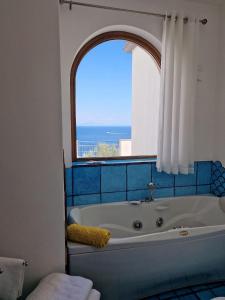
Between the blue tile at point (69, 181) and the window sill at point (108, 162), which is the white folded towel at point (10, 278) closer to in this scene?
the blue tile at point (69, 181)

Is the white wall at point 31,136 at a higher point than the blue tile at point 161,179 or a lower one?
higher

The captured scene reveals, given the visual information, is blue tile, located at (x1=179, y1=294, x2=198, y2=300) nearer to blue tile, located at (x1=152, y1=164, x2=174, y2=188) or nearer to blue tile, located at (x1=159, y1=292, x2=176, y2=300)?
blue tile, located at (x1=159, y1=292, x2=176, y2=300)

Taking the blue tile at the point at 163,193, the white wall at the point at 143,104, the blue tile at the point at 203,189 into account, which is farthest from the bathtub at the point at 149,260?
the white wall at the point at 143,104

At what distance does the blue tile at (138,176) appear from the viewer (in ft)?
8.17

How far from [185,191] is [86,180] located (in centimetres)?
112

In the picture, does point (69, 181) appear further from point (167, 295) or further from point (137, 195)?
point (167, 295)

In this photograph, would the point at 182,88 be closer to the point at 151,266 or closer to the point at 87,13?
the point at 87,13

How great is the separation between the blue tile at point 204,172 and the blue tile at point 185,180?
0.23 feet

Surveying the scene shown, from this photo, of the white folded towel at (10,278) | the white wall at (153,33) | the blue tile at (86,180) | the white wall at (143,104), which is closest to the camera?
the white folded towel at (10,278)

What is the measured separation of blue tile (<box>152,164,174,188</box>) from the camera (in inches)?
101

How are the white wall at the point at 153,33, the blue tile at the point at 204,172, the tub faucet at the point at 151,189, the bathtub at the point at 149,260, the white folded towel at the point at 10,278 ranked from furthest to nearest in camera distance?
the blue tile at the point at 204,172, the tub faucet at the point at 151,189, the white wall at the point at 153,33, the bathtub at the point at 149,260, the white folded towel at the point at 10,278

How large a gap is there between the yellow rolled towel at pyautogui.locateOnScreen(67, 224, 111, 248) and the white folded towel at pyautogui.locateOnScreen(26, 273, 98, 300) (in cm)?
30

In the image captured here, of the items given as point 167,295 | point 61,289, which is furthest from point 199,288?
point 61,289

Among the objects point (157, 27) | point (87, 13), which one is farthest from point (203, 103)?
point (87, 13)
